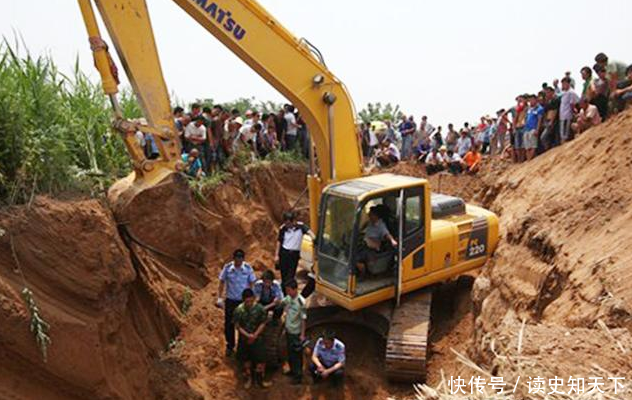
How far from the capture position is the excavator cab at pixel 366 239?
22.4 ft

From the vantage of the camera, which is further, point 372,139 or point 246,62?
point 372,139

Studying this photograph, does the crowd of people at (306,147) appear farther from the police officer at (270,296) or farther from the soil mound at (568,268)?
the soil mound at (568,268)

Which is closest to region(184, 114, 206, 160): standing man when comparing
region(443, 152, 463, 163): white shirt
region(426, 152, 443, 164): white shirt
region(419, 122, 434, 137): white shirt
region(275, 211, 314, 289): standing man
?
region(275, 211, 314, 289): standing man

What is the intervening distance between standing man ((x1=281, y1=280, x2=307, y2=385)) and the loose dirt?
23cm

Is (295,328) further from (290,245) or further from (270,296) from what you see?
(290,245)

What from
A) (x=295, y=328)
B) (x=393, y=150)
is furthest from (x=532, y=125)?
(x=295, y=328)

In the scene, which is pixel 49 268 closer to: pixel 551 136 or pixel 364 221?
pixel 364 221

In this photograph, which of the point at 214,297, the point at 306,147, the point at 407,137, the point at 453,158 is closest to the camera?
the point at 214,297

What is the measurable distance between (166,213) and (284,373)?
9.31 ft

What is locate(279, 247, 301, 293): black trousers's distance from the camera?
8133 mm

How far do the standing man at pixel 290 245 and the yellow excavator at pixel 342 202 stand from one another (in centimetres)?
27

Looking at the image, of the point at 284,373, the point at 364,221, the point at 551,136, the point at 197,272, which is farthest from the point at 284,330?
the point at 551,136

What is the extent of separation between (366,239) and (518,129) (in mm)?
6106

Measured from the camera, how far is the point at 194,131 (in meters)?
9.86
